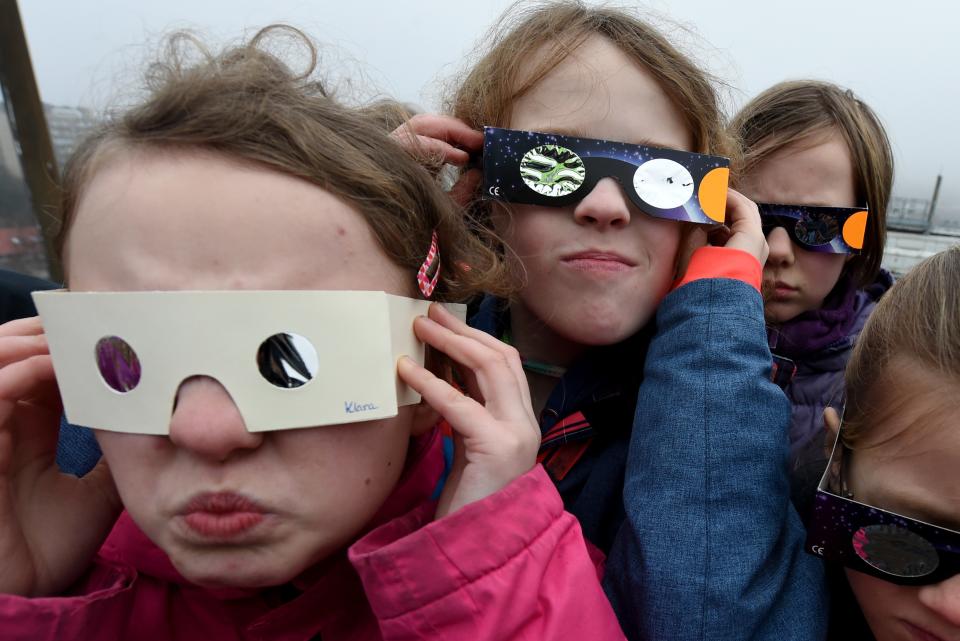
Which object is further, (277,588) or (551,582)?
(277,588)

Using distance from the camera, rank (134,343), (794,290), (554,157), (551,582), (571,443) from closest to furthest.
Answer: (134,343) < (551,582) < (554,157) < (571,443) < (794,290)

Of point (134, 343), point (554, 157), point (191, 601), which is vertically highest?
point (554, 157)

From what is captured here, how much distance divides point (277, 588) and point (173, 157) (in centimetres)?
63

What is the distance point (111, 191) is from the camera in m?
0.74

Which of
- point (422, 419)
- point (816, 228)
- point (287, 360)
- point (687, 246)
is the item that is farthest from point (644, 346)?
point (287, 360)

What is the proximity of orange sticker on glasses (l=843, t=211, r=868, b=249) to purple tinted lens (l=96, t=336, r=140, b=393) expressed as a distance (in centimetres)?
163

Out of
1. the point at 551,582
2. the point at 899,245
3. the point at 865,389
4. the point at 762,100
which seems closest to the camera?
the point at 551,582

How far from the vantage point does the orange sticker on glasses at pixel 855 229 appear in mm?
1592

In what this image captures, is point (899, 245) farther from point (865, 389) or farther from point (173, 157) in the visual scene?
point (173, 157)

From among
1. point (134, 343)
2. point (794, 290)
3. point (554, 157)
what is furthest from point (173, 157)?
point (794, 290)

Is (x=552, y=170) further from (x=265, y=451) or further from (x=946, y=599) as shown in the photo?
(x=946, y=599)

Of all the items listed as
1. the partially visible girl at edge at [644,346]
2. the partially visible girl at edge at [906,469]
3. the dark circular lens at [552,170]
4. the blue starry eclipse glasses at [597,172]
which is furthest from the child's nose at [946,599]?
the dark circular lens at [552,170]

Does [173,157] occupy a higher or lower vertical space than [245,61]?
lower

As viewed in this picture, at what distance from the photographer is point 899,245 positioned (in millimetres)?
3531
